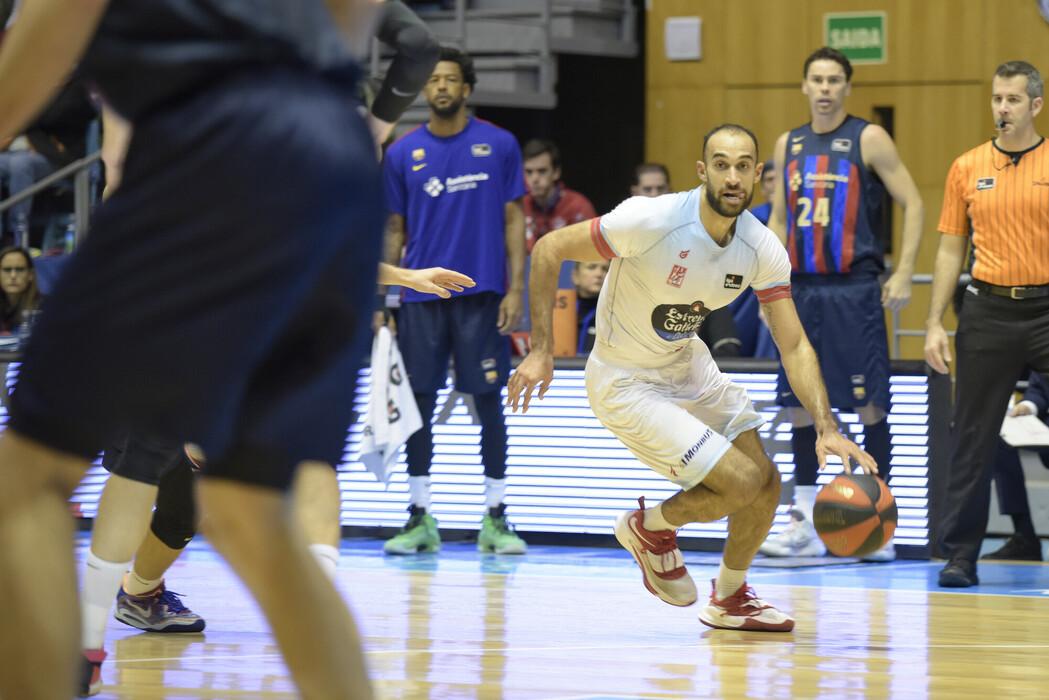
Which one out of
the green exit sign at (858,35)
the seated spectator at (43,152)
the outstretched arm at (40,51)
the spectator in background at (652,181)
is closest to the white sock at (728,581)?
the outstretched arm at (40,51)

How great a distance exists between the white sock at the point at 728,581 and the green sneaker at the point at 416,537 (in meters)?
2.55

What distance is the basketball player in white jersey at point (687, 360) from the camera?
→ 526cm

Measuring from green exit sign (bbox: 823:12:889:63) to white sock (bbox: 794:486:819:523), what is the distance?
228 inches

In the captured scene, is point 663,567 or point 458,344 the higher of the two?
point 458,344

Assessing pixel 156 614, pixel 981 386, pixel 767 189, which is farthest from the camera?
pixel 767 189

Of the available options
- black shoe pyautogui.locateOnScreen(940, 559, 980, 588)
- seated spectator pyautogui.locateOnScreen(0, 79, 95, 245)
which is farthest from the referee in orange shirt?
seated spectator pyautogui.locateOnScreen(0, 79, 95, 245)

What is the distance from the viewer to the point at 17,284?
30.1ft

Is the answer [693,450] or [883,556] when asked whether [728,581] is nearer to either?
[693,450]

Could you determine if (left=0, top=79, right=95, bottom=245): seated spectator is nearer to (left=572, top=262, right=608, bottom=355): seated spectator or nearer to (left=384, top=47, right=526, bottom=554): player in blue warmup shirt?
(left=384, top=47, right=526, bottom=554): player in blue warmup shirt

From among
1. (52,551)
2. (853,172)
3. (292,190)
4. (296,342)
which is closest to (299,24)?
(292,190)

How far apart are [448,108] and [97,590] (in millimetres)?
4306

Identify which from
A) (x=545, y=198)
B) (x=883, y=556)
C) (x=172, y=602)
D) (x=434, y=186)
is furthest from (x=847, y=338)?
(x=172, y=602)

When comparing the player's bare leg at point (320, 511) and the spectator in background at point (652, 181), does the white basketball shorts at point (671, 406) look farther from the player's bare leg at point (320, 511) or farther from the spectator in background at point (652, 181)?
the spectator in background at point (652, 181)

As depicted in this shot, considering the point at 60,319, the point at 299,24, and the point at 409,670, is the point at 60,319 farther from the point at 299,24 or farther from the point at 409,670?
the point at 409,670
